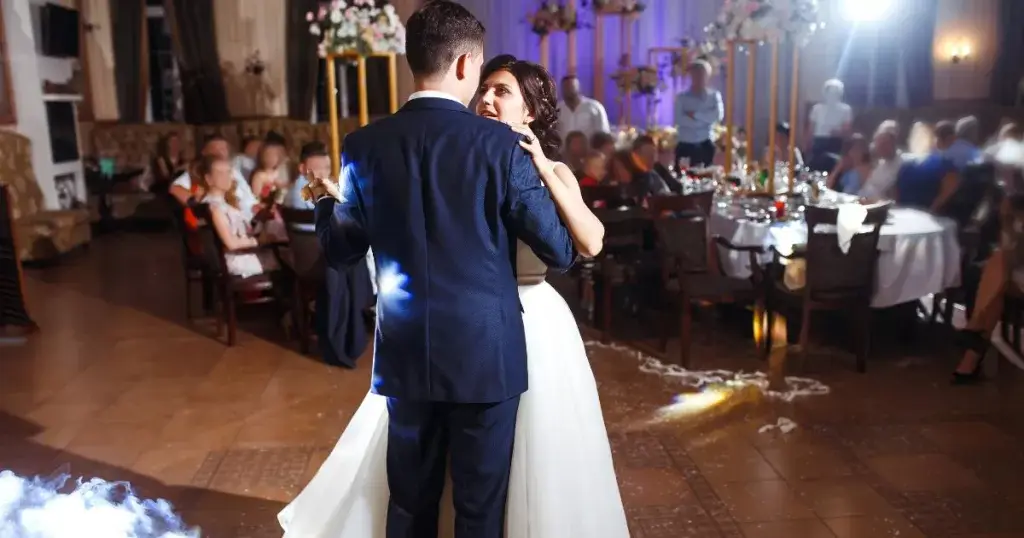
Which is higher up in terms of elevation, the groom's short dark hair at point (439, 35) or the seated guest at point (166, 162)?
the groom's short dark hair at point (439, 35)

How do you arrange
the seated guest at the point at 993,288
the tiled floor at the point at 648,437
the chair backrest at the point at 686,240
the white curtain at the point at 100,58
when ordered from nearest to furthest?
the tiled floor at the point at 648,437 → the seated guest at the point at 993,288 → the chair backrest at the point at 686,240 → the white curtain at the point at 100,58

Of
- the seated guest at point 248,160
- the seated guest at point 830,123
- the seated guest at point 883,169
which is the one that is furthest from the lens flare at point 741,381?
the seated guest at point 830,123

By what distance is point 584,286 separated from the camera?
608 centimetres

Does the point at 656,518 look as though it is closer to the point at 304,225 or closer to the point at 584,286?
the point at 304,225

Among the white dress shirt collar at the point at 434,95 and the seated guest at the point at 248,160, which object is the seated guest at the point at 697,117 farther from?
the white dress shirt collar at the point at 434,95

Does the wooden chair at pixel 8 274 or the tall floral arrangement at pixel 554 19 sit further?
the tall floral arrangement at pixel 554 19

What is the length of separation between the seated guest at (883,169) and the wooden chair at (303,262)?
3.44 metres

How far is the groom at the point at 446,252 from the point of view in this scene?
1.63 m

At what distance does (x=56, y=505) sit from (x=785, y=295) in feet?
11.7

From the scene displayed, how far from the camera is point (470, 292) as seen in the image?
169 cm

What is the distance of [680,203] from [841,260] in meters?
0.93

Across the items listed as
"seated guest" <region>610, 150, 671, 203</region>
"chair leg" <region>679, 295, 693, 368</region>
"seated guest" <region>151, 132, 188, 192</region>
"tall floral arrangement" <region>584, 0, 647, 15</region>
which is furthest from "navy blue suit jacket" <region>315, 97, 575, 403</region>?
"seated guest" <region>151, 132, 188, 192</region>

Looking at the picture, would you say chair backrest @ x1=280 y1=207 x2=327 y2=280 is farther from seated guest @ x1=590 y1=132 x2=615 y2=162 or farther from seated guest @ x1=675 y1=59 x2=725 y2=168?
seated guest @ x1=675 y1=59 x2=725 y2=168

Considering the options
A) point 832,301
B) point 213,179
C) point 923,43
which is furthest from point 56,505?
point 923,43
